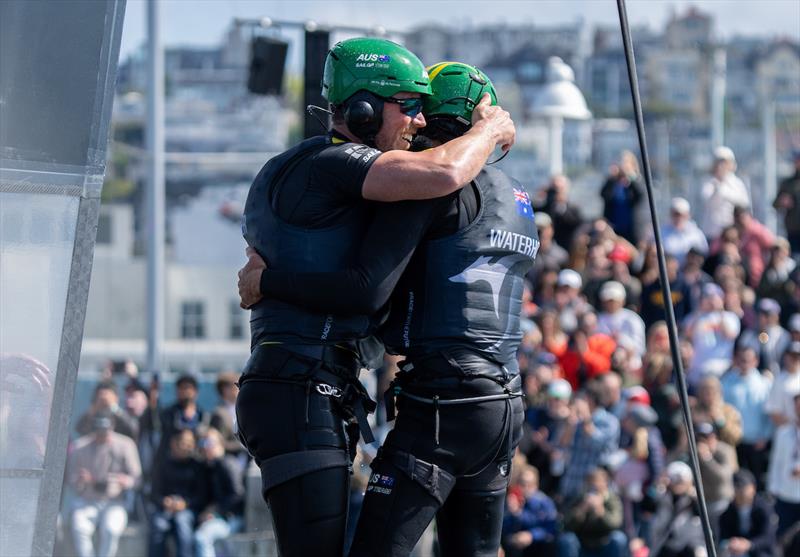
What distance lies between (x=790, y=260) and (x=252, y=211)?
9.10 m

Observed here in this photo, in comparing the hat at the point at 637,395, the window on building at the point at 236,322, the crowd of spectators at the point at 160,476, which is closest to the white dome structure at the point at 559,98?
the hat at the point at 637,395

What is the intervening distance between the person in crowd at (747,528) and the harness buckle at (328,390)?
20.7ft

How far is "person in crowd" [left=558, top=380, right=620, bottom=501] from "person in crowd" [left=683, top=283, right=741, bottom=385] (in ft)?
3.56

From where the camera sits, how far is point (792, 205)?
45.1 ft

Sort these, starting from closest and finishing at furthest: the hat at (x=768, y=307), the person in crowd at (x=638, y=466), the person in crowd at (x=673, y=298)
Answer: the person in crowd at (x=638, y=466) < the hat at (x=768, y=307) < the person in crowd at (x=673, y=298)

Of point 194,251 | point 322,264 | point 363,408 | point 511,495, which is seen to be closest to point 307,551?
point 363,408

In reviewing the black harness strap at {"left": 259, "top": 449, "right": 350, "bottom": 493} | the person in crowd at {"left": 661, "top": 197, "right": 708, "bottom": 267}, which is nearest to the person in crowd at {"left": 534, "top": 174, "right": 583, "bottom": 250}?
the person in crowd at {"left": 661, "top": 197, "right": 708, "bottom": 267}

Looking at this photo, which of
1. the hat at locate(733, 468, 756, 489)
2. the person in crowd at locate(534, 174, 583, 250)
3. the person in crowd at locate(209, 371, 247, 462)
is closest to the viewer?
the hat at locate(733, 468, 756, 489)

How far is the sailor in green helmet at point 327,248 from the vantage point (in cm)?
439

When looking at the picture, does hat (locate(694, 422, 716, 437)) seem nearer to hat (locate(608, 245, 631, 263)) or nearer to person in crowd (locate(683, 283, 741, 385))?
person in crowd (locate(683, 283, 741, 385))

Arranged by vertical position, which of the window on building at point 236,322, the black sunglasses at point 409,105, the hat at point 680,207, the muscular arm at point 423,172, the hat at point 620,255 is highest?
the hat at point 680,207

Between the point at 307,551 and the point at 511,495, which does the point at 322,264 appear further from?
the point at 511,495

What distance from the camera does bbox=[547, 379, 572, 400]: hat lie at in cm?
1090

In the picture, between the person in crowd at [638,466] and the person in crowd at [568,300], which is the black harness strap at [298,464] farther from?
the person in crowd at [568,300]
